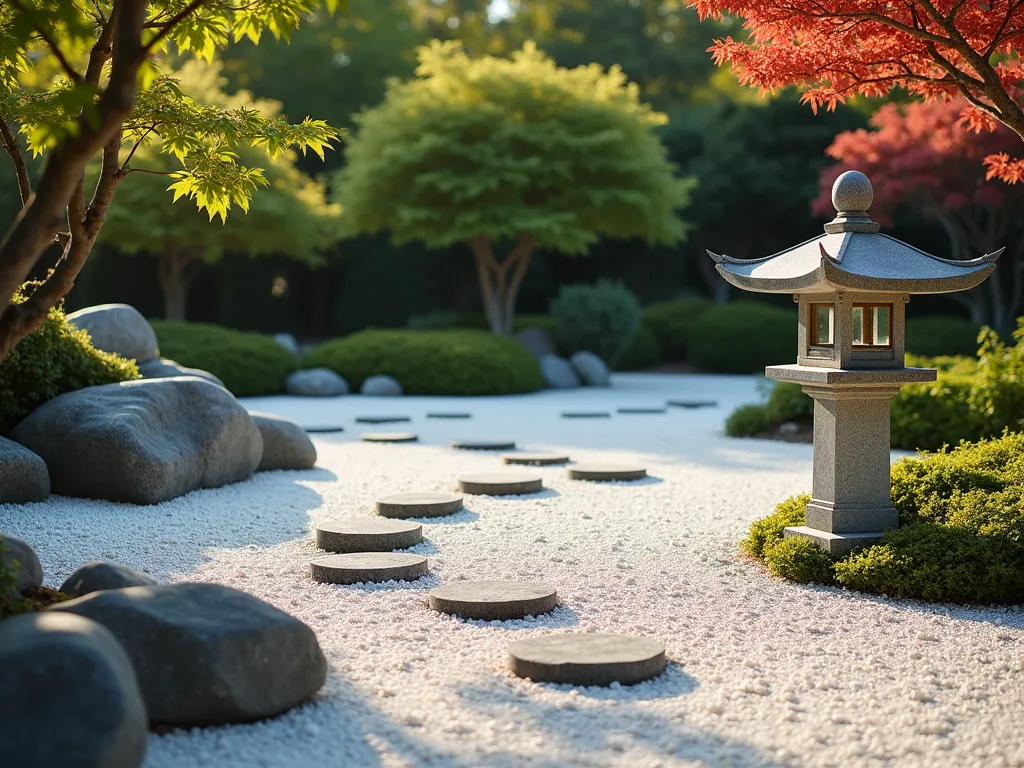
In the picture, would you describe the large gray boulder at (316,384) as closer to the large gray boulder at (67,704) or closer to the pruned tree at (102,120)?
the pruned tree at (102,120)

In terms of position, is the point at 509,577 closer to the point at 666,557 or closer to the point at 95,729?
the point at 666,557

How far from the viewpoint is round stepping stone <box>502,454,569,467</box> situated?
9.94 m

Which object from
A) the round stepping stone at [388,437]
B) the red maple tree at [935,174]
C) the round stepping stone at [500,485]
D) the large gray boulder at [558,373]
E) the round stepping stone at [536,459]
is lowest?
the round stepping stone at [500,485]

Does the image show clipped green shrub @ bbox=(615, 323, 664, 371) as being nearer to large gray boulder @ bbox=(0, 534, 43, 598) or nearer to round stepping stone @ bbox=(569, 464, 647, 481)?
round stepping stone @ bbox=(569, 464, 647, 481)

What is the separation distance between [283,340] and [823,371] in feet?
58.7

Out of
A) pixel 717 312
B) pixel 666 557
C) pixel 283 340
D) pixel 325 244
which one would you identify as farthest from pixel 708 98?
pixel 666 557

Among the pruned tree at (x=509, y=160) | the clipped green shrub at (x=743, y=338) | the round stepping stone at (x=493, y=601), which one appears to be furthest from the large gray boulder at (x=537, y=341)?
the round stepping stone at (x=493, y=601)

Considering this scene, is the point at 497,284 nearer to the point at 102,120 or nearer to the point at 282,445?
the point at 282,445

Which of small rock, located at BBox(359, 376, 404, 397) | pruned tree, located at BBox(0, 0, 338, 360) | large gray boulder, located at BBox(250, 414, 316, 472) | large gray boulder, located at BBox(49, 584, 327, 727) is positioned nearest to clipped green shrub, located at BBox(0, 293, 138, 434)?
large gray boulder, located at BBox(250, 414, 316, 472)

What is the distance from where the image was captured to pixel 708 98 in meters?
39.5

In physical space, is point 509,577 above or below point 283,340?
below

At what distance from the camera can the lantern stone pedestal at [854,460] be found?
225 inches

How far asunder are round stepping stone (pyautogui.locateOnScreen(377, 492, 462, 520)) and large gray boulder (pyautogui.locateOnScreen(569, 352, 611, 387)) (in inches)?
519

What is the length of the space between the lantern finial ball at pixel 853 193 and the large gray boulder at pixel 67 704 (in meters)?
4.47
